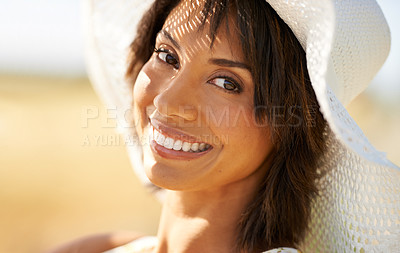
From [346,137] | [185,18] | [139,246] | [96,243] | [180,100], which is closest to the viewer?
[346,137]

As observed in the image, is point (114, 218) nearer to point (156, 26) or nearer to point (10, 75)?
point (156, 26)

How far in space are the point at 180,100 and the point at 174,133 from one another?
0.39 ft

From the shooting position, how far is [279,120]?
1.33 metres

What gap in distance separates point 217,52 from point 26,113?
7710 mm

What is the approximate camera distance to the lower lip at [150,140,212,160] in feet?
4.42

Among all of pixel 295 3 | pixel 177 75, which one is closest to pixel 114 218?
pixel 177 75

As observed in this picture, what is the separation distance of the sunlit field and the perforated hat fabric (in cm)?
290

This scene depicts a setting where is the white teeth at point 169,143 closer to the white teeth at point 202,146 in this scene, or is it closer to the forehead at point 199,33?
the white teeth at point 202,146

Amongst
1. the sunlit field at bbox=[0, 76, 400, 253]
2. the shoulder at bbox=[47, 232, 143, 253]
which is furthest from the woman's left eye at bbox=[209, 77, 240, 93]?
the sunlit field at bbox=[0, 76, 400, 253]

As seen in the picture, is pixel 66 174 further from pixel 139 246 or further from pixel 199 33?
pixel 199 33

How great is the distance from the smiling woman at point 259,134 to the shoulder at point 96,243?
11.0 inches

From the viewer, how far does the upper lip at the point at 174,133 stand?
1.33 m

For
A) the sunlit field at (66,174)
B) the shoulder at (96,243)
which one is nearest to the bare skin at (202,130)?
the shoulder at (96,243)

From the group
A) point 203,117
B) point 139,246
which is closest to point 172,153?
point 203,117
